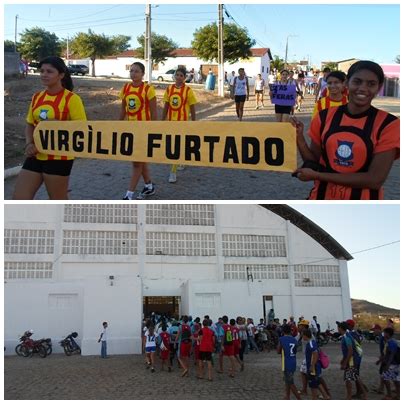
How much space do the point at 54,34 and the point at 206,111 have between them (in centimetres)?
3935

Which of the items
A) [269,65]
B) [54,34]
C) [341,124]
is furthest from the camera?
[269,65]

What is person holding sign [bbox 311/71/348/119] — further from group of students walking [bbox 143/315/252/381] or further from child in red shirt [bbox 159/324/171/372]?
child in red shirt [bbox 159/324/171/372]

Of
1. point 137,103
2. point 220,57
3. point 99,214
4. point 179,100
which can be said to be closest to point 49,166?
point 137,103

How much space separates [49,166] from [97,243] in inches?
679

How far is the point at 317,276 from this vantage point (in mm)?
25875

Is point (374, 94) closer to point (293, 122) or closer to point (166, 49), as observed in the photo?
point (293, 122)

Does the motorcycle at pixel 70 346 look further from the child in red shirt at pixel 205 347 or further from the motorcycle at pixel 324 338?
the motorcycle at pixel 324 338

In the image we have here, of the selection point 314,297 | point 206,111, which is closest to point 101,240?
point 206,111

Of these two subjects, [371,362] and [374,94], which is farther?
[371,362]

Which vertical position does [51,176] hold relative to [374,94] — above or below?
below

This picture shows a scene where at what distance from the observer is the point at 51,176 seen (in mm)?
5332

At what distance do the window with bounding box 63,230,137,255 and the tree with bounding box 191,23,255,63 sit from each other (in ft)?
86.1

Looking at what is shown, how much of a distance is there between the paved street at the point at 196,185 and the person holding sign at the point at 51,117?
3.37 metres

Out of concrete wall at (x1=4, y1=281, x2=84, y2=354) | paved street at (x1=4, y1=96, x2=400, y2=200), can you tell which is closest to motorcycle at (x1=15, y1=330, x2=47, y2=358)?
concrete wall at (x1=4, y1=281, x2=84, y2=354)
